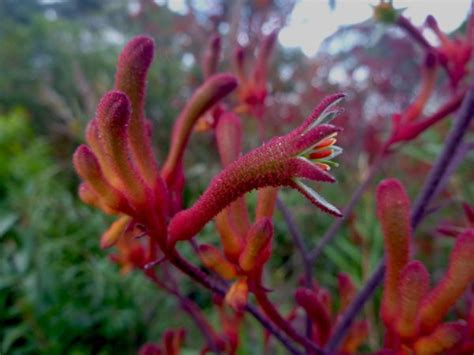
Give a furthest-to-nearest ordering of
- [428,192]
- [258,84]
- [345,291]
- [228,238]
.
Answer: [258,84] < [345,291] < [428,192] < [228,238]

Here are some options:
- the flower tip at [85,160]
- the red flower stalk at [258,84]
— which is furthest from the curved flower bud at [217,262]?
the red flower stalk at [258,84]

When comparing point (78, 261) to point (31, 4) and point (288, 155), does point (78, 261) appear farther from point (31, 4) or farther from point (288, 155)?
point (31, 4)

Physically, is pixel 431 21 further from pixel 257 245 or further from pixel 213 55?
pixel 257 245

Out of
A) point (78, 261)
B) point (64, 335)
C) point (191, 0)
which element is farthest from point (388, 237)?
point (191, 0)

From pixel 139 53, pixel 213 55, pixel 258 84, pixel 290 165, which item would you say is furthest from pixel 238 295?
pixel 258 84

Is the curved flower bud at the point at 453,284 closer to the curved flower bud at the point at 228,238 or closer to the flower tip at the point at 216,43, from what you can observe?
the curved flower bud at the point at 228,238

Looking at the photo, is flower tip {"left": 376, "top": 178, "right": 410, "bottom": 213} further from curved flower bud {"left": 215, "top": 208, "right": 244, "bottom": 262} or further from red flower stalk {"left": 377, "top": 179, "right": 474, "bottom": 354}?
curved flower bud {"left": 215, "top": 208, "right": 244, "bottom": 262}
